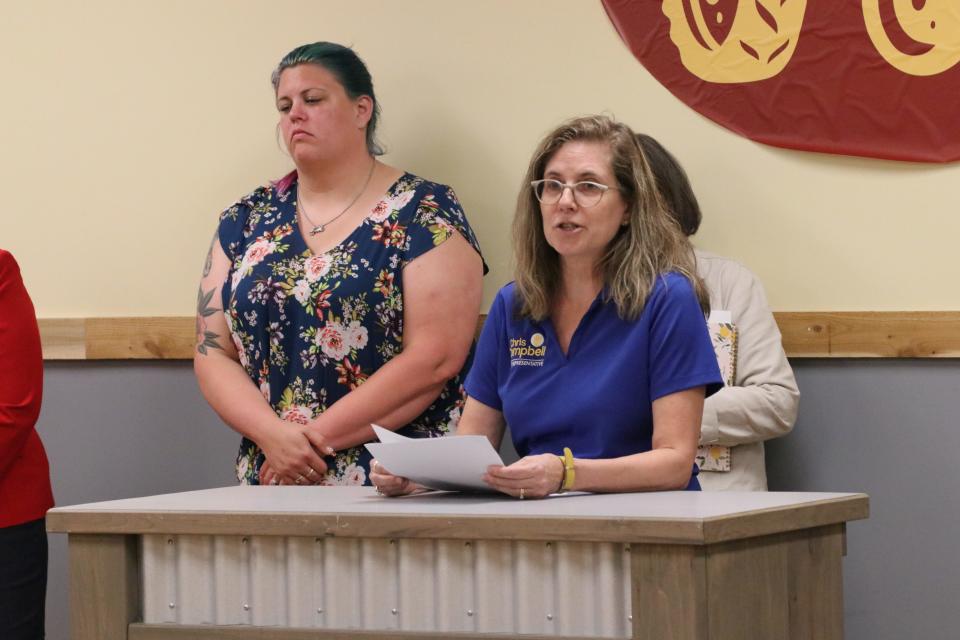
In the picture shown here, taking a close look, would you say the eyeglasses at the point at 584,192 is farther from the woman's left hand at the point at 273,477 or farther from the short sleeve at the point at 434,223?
the woman's left hand at the point at 273,477

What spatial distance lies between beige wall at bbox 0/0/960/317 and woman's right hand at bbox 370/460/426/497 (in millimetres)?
1228

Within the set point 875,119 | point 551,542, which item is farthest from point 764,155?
point 551,542

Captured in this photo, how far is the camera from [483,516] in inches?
64.5

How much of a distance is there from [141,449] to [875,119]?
81.3 inches

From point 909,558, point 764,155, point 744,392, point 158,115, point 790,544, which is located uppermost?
point 158,115

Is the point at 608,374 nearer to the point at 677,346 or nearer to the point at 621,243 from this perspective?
the point at 677,346

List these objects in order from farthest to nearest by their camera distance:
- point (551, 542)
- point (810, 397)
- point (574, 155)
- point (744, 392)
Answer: point (810, 397), point (744, 392), point (574, 155), point (551, 542)

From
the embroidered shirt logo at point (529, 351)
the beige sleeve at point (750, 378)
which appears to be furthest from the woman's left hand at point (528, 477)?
the beige sleeve at point (750, 378)

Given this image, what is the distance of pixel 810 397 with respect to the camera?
2.82 m

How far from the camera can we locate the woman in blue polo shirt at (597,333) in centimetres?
194

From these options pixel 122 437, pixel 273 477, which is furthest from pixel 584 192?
pixel 122 437

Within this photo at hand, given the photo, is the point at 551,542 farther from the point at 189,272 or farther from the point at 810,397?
the point at 189,272

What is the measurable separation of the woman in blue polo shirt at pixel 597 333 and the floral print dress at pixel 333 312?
0.65 m

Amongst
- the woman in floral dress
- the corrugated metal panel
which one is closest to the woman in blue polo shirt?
the corrugated metal panel
